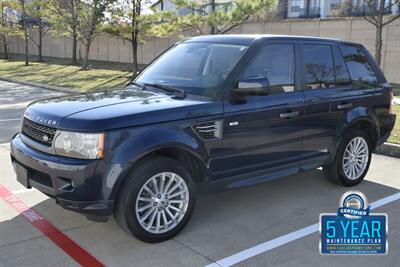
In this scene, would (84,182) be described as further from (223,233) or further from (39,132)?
(223,233)

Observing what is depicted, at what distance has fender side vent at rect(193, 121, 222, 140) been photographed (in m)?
4.11

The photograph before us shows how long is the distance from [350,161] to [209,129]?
240 centimetres

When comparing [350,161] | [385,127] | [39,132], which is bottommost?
[350,161]

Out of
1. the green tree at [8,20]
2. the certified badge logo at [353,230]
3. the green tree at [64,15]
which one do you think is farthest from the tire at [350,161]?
the green tree at [8,20]

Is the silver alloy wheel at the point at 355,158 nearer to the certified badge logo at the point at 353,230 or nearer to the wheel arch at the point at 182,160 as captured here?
the certified badge logo at the point at 353,230

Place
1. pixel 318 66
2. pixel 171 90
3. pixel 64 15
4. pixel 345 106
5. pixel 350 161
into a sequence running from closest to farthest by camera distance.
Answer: pixel 171 90 < pixel 318 66 < pixel 345 106 < pixel 350 161 < pixel 64 15

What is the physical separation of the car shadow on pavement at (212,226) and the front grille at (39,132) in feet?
2.90

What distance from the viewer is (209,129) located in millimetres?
4184

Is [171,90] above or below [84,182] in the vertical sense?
above

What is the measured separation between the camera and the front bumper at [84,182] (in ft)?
11.8

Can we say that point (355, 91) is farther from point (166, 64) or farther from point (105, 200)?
point (105, 200)

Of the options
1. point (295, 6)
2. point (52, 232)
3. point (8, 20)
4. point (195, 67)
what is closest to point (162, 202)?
point (52, 232)

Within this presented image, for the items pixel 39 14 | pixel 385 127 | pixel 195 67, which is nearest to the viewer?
pixel 195 67

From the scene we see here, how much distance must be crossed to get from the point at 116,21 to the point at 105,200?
18489mm
